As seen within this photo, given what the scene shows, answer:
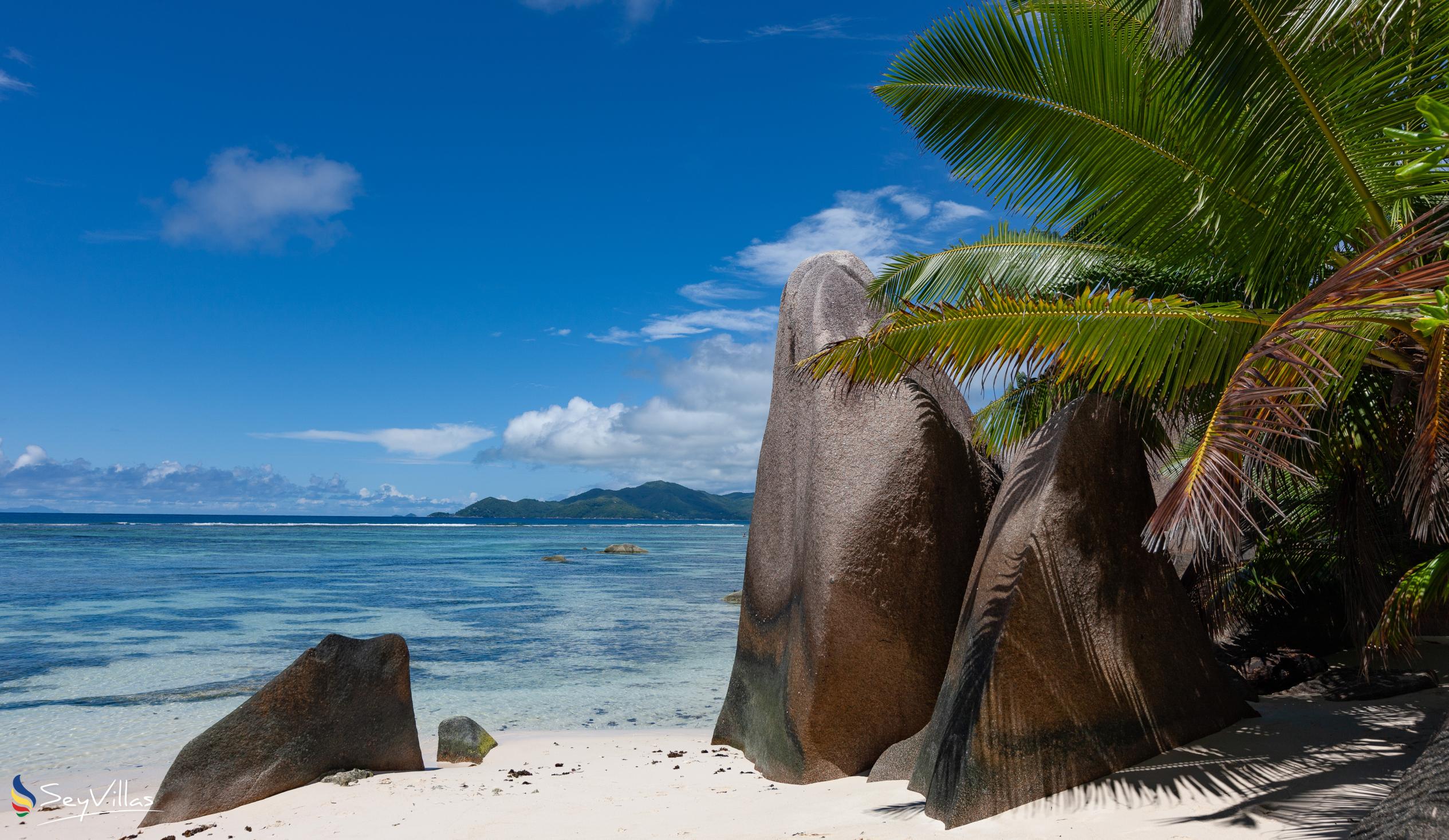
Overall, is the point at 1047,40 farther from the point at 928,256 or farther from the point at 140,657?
the point at 140,657

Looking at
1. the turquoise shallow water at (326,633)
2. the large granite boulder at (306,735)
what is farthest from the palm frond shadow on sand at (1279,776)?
the turquoise shallow water at (326,633)

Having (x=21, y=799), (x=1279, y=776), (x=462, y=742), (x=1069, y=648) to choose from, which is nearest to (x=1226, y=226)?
(x=1069, y=648)

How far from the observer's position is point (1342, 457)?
5.62 m

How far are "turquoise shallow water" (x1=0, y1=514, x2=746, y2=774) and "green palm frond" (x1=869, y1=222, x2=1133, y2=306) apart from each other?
5.37m

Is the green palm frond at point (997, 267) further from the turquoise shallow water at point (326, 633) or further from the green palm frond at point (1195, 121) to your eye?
the turquoise shallow water at point (326, 633)

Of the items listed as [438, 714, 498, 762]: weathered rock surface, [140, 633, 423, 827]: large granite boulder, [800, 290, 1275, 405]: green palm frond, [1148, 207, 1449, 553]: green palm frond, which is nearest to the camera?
[1148, 207, 1449, 553]: green palm frond

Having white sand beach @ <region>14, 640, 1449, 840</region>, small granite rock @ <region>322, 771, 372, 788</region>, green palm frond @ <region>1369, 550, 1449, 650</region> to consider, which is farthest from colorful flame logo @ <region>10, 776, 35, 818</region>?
green palm frond @ <region>1369, 550, 1449, 650</region>

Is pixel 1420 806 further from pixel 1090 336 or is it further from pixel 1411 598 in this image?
pixel 1090 336

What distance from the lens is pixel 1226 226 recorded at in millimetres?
5230

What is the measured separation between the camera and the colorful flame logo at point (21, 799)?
6.68 m

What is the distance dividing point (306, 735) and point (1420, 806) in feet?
23.6

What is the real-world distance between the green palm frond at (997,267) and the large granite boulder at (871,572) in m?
0.81

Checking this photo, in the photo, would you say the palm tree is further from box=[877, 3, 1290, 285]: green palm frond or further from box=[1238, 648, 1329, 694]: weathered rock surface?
box=[1238, 648, 1329, 694]: weathered rock surface

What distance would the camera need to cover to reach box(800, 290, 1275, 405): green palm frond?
4.59m
